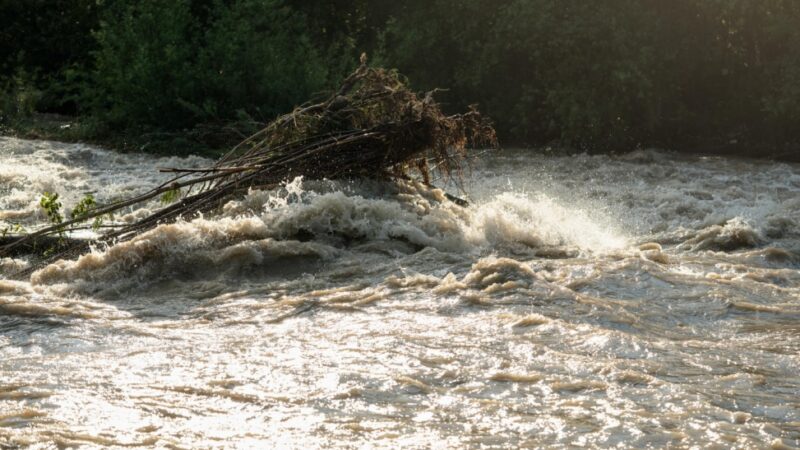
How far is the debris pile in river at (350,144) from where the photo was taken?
1027 centimetres

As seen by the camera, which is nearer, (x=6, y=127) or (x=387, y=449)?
(x=387, y=449)

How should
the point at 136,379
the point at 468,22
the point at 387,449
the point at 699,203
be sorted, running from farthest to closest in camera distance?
1. the point at 468,22
2. the point at 699,203
3. the point at 136,379
4. the point at 387,449

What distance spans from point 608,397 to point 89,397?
2.80m

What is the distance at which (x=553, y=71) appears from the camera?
18.5 metres

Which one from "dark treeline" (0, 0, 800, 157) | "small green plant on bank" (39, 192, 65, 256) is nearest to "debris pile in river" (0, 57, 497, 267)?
"small green plant on bank" (39, 192, 65, 256)

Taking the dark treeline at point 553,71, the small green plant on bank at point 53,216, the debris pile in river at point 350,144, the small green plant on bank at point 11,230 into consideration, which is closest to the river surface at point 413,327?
the debris pile in river at point 350,144

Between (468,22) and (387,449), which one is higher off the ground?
(468,22)

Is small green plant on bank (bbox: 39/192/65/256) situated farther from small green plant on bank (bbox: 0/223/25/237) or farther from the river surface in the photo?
the river surface

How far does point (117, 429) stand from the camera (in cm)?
527

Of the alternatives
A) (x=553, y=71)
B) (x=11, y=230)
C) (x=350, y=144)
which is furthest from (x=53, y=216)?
(x=553, y=71)

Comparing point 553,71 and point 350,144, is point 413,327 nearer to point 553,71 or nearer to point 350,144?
point 350,144

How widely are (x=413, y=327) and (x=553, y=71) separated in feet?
40.1

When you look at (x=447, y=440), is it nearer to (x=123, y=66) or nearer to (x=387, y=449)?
(x=387, y=449)

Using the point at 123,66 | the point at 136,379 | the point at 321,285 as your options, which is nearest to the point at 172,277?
the point at 321,285
